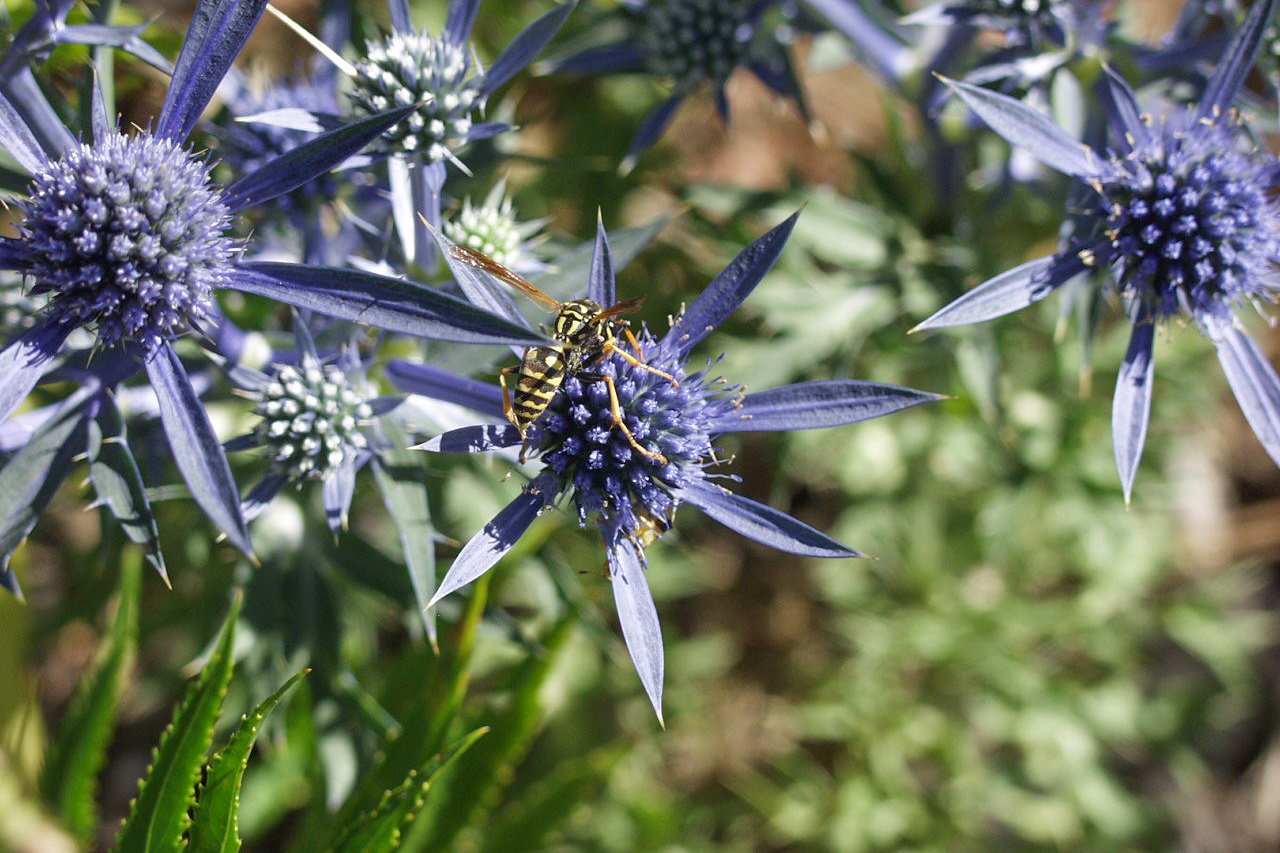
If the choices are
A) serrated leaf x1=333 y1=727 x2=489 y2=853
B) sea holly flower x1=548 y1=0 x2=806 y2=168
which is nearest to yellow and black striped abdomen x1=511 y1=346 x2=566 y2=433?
serrated leaf x1=333 y1=727 x2=489 y2=853

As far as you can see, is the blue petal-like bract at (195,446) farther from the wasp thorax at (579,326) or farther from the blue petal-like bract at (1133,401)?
the blue petal-like bract at (1133,401)

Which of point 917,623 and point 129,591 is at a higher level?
point 129,591

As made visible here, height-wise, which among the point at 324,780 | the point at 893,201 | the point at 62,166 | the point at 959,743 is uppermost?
the point at 893,201

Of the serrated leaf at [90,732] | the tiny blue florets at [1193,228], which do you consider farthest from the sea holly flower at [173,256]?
the tiny blue florets at [1193,228]

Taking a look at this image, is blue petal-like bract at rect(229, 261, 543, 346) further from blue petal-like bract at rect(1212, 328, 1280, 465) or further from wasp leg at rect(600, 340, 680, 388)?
blue petal-like bract at rect(1212, 328, 1280, 465)

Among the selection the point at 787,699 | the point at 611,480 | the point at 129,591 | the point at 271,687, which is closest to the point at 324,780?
the point at 271,687

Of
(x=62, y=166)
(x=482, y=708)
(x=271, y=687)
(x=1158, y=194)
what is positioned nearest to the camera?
(x=62, y=166)

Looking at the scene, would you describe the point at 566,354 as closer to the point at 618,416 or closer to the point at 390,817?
the point at 618,416

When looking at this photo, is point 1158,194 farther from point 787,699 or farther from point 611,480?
point 787,699
